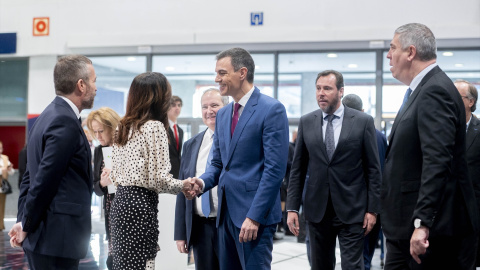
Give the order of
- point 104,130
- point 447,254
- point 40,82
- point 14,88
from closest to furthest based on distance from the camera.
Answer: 1. point 447,254
2. point 104,130
3. point 40,82
4. point 14,88

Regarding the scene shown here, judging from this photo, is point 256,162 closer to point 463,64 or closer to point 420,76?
point 420,76

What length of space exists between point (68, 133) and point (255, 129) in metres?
1.00

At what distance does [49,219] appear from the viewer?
2.73 metres

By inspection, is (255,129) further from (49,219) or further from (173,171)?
(173,171)

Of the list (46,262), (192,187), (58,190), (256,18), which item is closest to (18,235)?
(46,262)

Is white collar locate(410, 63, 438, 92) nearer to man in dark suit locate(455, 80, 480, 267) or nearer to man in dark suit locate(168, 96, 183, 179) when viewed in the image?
man in dark suit locate(455, 80, 480, 267)

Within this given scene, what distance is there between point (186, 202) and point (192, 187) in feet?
1.82

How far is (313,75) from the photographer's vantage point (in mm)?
10398

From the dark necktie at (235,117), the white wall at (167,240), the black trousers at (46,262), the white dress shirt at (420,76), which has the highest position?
the white dress shirt at (420,76)

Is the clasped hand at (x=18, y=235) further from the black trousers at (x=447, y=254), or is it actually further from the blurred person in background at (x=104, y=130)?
the black trousers at (x=447, y=254)

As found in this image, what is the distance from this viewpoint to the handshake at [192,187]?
10.1 feet

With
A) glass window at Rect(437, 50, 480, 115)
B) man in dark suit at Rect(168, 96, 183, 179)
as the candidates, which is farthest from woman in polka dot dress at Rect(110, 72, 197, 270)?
glass window at Rect(437, 50, 480, 115)

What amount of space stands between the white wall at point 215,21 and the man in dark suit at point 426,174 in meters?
7.30

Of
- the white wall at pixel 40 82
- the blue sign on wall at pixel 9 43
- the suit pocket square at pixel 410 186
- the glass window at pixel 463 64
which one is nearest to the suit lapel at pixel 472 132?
the suit pocket square at pixel 410 186
